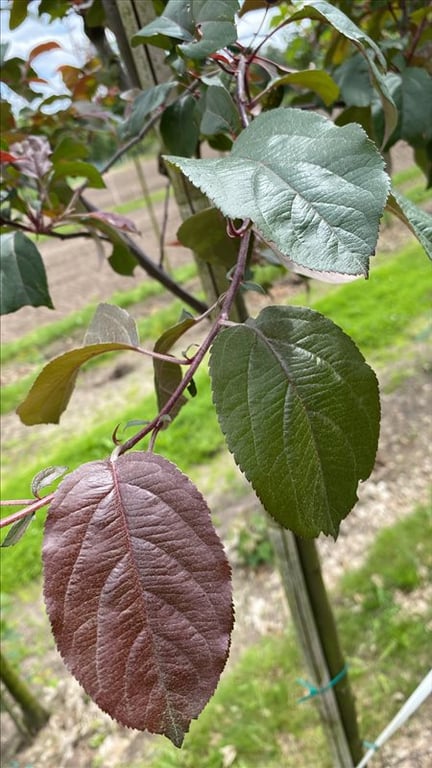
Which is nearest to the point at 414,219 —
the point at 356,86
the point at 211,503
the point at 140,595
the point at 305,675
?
the point at 140,595

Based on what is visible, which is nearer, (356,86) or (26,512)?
(26,512)

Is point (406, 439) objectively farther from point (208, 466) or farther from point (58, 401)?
point (58, 401)

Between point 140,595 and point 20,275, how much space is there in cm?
40

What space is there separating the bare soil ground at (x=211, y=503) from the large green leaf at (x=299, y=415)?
57 cm

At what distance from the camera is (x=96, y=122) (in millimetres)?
1040

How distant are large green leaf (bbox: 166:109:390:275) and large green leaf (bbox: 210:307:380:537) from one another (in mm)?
83

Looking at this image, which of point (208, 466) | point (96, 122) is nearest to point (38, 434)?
point (96, 122)

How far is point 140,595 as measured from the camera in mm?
255

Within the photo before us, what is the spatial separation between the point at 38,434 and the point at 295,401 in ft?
2.07

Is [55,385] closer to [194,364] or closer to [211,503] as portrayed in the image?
[194,364]

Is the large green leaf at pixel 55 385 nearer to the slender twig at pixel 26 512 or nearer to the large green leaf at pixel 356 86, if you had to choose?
the slender twig at pixel 26 512

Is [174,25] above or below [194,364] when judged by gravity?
above

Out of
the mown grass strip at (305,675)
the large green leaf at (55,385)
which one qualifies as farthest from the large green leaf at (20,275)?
the mown grass strip at (305,675)

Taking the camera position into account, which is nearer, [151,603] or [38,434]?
[151,603]
